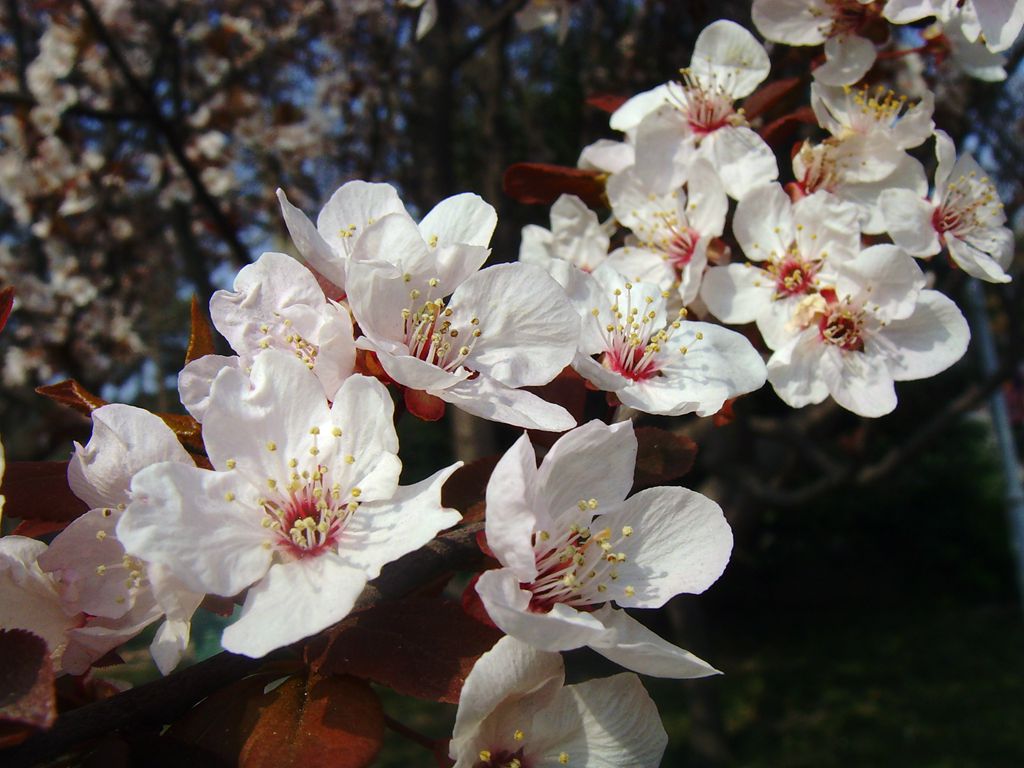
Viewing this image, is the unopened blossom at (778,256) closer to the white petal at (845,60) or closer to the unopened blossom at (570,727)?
the white petal at (845,60)

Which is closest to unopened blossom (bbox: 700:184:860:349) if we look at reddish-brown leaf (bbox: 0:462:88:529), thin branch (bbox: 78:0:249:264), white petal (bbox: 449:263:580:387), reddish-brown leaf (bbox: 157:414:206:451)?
white petal (bbox: 449:263:580:387)

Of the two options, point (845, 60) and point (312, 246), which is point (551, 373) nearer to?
point (312, 246)

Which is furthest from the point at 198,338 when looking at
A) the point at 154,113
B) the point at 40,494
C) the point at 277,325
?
the point at 154,113

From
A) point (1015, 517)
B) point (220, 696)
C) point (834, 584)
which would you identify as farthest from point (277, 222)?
point (834, 584)

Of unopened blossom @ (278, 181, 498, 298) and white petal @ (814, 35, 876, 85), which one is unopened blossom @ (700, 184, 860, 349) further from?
unopened blossom @ (278, 181, 498, 298)

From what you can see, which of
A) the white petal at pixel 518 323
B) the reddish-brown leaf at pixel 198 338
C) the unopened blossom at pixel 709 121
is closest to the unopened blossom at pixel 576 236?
the unopened blossom at pixel 709 121

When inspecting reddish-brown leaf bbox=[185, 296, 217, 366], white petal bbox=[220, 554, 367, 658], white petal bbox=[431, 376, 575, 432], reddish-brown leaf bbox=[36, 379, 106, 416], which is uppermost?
reddish-brown leaf bbox=[185, 296, 217, 366]

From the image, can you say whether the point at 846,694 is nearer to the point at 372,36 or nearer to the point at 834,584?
the point at 834,584
